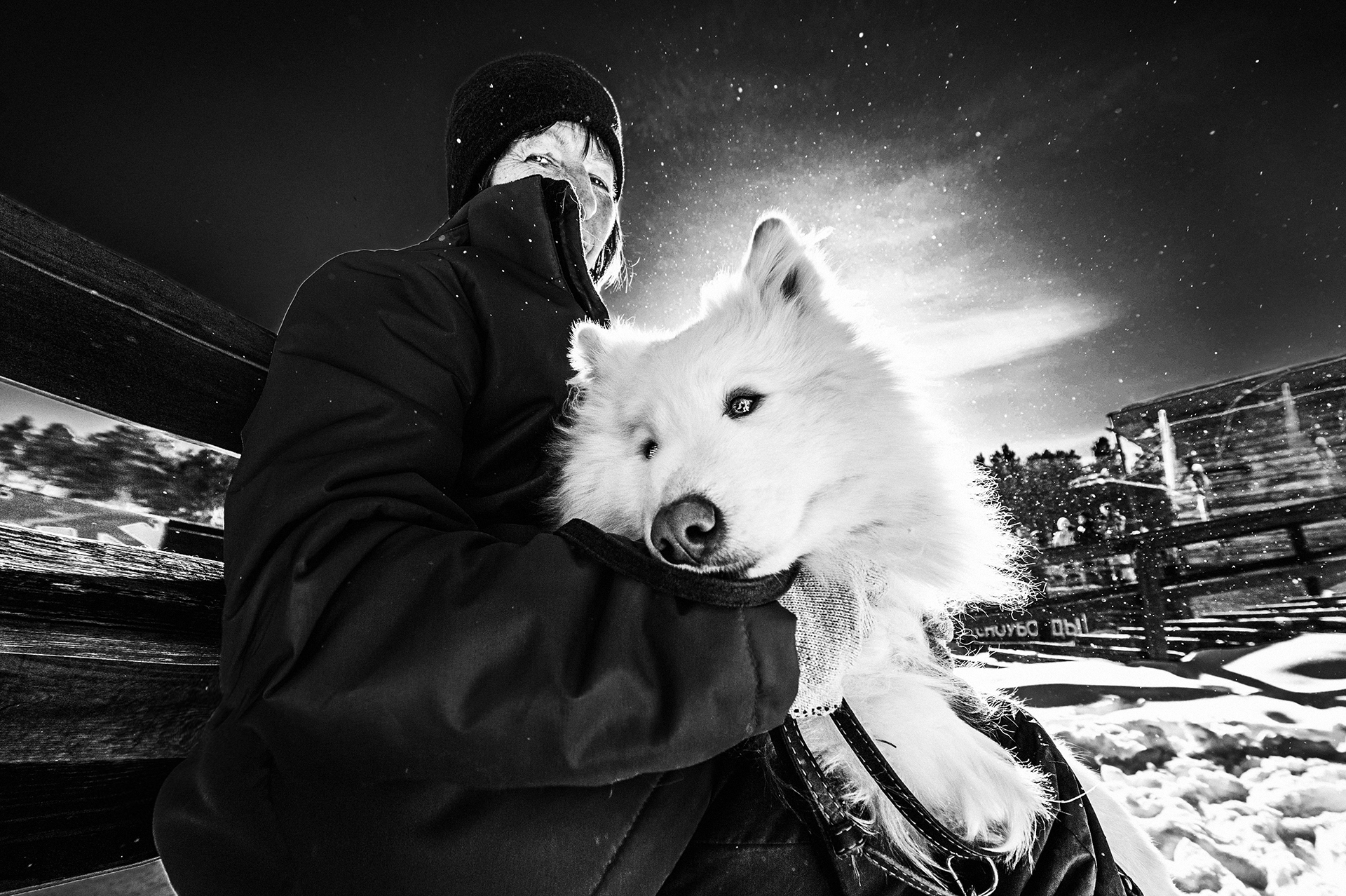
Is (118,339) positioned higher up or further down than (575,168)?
further down

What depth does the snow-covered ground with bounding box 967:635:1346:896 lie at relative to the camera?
2.83 meters

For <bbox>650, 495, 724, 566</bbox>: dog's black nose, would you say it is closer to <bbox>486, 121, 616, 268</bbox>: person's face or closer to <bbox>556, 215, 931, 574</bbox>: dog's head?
<bbox>556, 215, 931, 574</bbox>: dog's head

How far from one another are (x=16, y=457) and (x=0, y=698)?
1.83 feet

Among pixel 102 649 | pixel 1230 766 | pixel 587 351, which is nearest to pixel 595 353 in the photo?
pixel 587 351

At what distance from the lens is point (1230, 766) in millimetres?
4070

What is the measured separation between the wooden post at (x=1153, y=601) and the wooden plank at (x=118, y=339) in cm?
1018

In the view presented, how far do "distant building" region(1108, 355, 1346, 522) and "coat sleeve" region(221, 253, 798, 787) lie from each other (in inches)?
715

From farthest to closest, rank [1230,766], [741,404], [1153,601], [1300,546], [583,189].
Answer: [1300,546] → [1153,601] → [1230,766] → [583,189] → [741,404]

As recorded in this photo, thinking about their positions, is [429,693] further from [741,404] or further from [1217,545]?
[1217,545]

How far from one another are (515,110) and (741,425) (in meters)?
1.99

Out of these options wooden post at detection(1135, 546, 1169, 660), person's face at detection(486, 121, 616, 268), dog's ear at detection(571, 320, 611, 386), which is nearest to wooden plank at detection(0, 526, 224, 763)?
dog's ear at detection(571, 320, 611, 386)

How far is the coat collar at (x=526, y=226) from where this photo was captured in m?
1.93

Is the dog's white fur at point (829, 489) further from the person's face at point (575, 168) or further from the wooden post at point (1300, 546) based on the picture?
the wooden post at point (1300, 546)

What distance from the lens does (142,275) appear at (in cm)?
154
